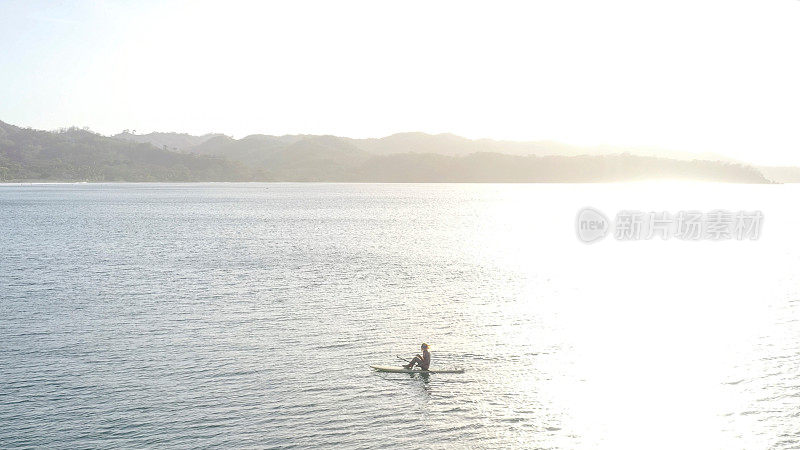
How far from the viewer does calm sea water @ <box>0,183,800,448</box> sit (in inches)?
1518

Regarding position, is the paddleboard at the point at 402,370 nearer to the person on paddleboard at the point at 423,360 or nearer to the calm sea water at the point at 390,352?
the person on paddleboard at the point at 423,360

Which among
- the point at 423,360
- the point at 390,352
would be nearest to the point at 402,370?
the point at 423,360

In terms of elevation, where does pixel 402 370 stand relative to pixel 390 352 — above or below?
above

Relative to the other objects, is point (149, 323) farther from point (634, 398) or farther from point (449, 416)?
point (634, 398)

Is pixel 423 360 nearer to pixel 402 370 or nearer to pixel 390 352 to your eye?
pixel 402 370

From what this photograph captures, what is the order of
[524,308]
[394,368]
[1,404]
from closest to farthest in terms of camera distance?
1. [1,404]
2. [394,368]
3. [524,308]

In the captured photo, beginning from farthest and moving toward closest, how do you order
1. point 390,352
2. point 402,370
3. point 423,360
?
1. point 390,352
2. point 423,360
3. point 402,370

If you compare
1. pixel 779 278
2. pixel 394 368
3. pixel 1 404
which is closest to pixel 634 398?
pixel 394 368

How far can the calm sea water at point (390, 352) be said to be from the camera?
127 feet

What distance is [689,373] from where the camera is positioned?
50.2 metres

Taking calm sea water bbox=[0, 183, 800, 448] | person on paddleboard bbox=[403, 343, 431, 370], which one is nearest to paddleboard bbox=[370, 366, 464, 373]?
person on paddleboard bbox=[403, 343, 431, 370]

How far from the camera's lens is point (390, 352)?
53625 millimetres

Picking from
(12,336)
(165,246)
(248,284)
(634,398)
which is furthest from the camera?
(165,246)

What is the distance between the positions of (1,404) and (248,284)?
44.6 m
